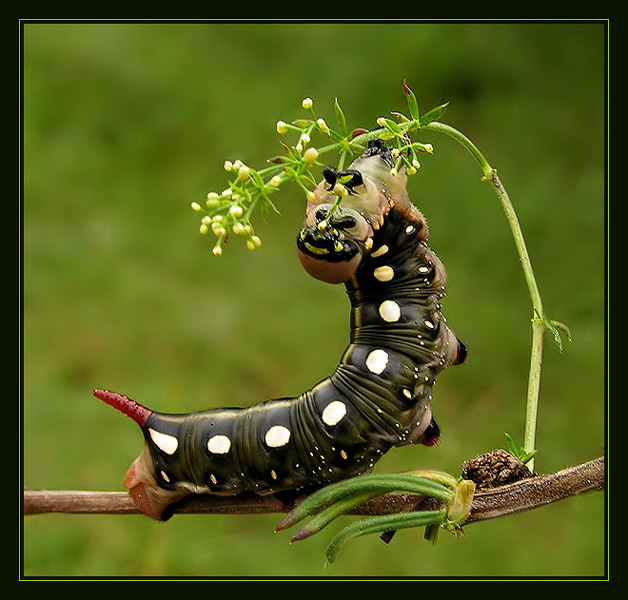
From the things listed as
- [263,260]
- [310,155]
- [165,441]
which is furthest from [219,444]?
[263,260]

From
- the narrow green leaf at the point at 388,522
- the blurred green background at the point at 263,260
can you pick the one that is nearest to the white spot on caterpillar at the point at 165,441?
the narrow green leaf at the point at 388,522

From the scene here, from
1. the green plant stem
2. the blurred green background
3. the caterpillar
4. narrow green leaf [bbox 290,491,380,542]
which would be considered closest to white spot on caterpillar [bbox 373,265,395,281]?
the caterpillar

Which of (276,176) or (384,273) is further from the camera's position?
(384,273)

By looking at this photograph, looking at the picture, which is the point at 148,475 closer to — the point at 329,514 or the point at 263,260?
the point at 329,514

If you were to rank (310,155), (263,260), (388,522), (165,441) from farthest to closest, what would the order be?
(263,260)
(165,441)
(388,522)
(310,155)

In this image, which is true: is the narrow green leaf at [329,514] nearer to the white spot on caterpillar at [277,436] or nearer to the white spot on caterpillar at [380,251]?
the white spot on caterpillar at [277,436]

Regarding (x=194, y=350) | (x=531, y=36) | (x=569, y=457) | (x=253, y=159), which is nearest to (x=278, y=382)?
(x=194, y=350)
